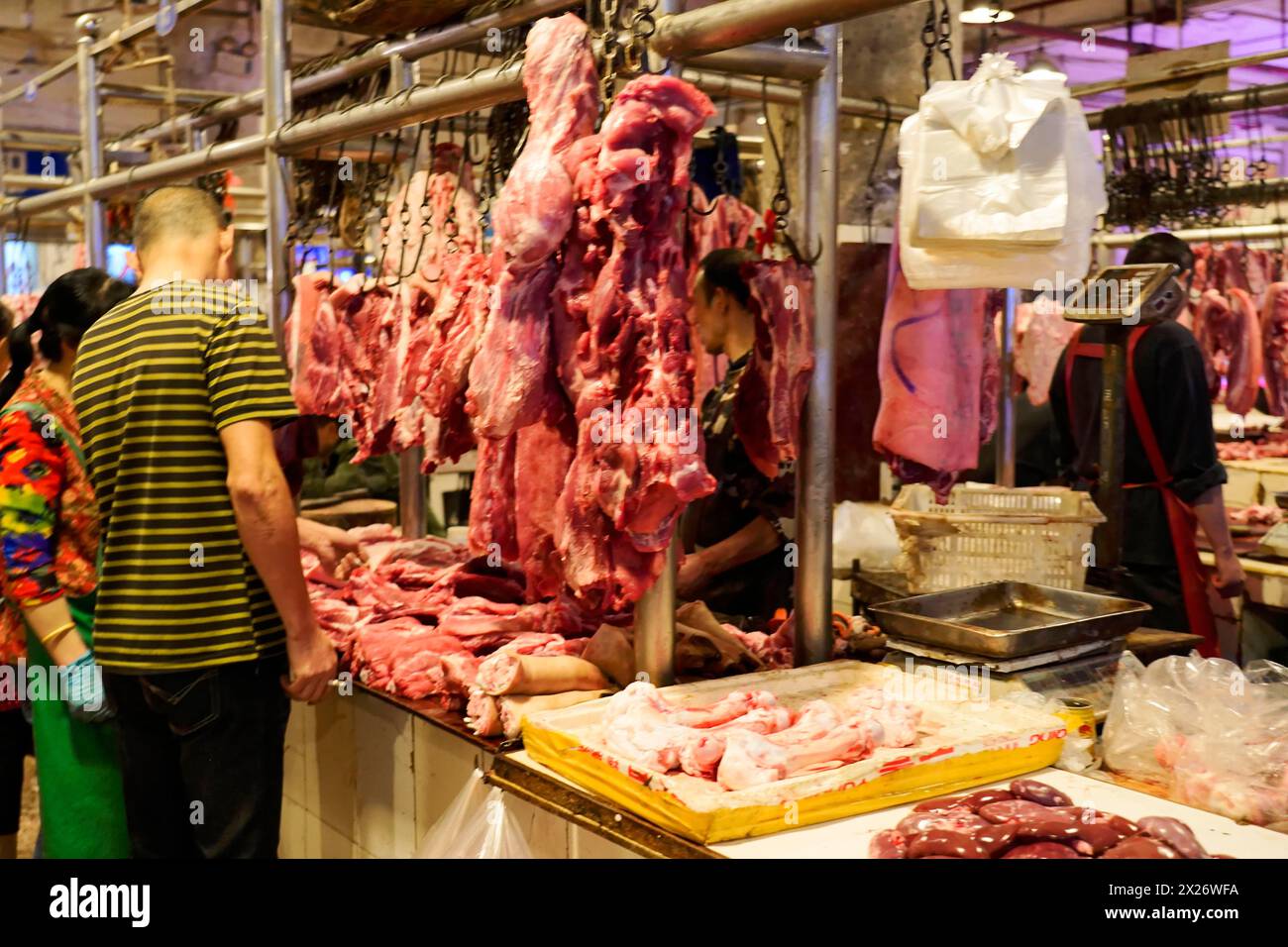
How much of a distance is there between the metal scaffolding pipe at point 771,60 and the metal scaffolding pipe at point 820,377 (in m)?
0.04

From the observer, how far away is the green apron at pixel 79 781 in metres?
3.75

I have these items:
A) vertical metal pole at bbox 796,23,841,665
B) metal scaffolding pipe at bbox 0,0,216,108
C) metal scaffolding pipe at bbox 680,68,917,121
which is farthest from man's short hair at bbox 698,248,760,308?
metal scaffolding pipe at bbox 0,0,216,108

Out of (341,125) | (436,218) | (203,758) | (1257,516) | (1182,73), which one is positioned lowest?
(203,758)

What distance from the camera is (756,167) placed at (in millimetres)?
8656

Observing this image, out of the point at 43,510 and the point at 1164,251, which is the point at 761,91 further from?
the point at 43,510

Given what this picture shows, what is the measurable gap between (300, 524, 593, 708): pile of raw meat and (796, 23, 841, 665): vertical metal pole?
0.70m

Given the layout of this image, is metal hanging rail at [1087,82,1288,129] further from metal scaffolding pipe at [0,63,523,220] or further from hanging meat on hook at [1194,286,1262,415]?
metal scaffolding pipe at [0,63,523,220]

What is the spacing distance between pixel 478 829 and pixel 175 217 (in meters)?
1.90

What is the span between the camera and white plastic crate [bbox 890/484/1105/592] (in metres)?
4.53

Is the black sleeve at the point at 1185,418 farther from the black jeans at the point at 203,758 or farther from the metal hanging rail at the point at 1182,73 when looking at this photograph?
the black jeans at the point at 203,758

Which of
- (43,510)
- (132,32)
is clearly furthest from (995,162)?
(132,32)

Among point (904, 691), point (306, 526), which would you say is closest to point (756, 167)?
point (306, 526)

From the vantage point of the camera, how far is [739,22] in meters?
3.16

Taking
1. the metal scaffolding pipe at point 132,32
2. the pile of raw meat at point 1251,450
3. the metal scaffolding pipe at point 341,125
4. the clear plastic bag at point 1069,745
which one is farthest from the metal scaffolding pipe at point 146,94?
the pile of raw meat at point 1251,450
